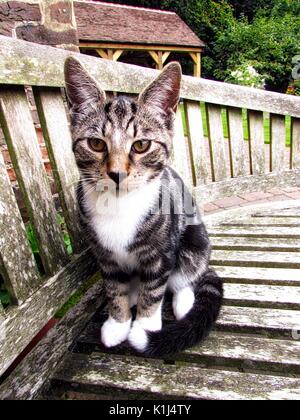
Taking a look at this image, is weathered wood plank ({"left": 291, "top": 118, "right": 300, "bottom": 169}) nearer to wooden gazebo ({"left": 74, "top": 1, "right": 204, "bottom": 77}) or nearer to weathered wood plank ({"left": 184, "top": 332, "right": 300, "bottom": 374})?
weathered wood plank ({"left": 184, "top": 332, "right": 300, "bottom": 374})

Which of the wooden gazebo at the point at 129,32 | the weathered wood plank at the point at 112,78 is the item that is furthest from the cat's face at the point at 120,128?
the wooden gazebo at the point at 129,32

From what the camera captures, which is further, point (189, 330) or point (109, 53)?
point (109, 53)

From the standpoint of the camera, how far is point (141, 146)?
123 centimetres

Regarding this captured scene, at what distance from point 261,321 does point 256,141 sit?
1.36 metres

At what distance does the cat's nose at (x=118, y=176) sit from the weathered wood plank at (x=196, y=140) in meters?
0.99

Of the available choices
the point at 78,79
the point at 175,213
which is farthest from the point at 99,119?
the point at 175,213

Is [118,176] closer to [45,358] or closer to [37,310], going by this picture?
[37,310]

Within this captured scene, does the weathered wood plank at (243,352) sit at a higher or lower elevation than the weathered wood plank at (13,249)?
lower

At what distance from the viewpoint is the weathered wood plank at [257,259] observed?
5.18ft

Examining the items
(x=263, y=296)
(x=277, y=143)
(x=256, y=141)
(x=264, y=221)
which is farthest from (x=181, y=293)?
(x=277, y=143)

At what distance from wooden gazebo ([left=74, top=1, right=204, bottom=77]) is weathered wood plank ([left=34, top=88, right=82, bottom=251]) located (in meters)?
9.53

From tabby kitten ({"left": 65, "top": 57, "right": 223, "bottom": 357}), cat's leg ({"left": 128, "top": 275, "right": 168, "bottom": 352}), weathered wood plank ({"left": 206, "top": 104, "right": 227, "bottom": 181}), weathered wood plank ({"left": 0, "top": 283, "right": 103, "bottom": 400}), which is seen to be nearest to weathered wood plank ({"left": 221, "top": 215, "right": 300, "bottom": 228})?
weathered wood plank ({"left": 206, "top": 104, "right": 227, "bottom": 181})

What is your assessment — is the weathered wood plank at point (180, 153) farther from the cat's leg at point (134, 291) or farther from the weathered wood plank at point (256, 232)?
the cat's leg at point (134, 291)
